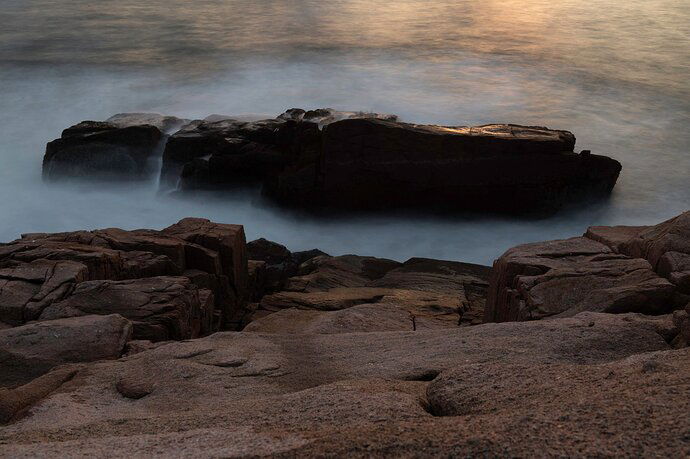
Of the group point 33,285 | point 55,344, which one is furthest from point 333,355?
point 33,285

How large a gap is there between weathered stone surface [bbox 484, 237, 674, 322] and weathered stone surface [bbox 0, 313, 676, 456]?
0.84m

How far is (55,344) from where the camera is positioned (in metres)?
6.40

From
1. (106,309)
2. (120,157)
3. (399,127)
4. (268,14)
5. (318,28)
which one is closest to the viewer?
(106,309)

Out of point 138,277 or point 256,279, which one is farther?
point 256,279

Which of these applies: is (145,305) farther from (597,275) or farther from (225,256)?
(597,275)

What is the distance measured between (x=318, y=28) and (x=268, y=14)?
3.71 metres

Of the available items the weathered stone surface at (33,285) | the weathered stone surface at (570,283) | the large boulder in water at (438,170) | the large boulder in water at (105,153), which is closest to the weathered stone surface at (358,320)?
the weathered stone surface at (570,283)

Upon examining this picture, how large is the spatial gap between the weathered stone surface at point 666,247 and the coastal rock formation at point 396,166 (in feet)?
19.8

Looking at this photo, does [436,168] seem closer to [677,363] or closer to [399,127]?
[399,127]

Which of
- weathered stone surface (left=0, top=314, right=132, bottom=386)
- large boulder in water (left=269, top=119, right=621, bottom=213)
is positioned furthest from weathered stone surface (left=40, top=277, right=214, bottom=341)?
large boulder in water (left=269, top=119, right=621, bottom=213)

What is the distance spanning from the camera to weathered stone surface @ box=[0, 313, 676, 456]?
3.70 metres

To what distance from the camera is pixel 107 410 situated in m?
5.12

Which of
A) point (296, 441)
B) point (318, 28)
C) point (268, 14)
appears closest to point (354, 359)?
point (296, 441)

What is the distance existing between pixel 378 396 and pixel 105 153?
1386 cm
